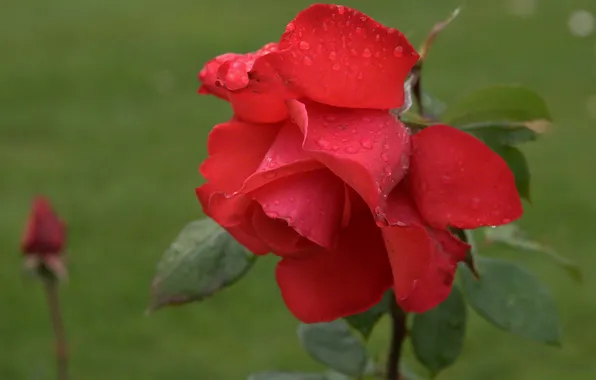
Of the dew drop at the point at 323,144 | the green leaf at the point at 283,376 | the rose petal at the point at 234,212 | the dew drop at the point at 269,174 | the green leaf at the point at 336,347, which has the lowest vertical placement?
the green leaf at the point at 283,376

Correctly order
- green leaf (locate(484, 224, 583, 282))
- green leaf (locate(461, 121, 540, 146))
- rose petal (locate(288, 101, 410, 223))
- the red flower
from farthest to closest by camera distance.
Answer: the red flower < green leaf (locate(484, 224, 583, 282)) < green leaf (locate(461, 121, 540, 146)) < rose petal (locate(288, 101, 410, 223))

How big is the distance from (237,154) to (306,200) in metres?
0.06

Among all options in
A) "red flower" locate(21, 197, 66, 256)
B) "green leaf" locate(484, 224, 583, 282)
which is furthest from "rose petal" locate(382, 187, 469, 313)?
"red flower" locate(21, 197, 66, 256)

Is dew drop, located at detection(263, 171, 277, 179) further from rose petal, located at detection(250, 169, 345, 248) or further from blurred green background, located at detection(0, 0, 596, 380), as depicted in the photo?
blurred green background, located at detection(0, 0, 596, 380)

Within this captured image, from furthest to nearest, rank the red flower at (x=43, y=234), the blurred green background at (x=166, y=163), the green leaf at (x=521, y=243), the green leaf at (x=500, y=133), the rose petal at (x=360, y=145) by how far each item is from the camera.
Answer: the blurred green background at (x=166, y=163) < the red flower at (x=43, y=234) < the green leaf at (x=521, y=243) < the green leaf at (x=500, y=133) < the rose petal at (x=360, y=145)

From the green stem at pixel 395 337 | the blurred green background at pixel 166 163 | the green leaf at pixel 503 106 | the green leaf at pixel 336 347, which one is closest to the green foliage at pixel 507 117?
the green leaf at pixel 503 106

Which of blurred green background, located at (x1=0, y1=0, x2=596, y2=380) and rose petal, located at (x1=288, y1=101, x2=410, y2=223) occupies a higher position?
rose petal, located at (x1=288, y1=101, x2=410, y2=223)

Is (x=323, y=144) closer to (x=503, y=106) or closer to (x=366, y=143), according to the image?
(x=366, y=143)

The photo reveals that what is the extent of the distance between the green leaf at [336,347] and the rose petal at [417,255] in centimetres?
24

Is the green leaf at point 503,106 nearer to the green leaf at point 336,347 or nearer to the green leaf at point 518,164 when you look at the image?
the green leaf at point 518,164

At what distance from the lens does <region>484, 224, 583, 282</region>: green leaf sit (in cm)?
60

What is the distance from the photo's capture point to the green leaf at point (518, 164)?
48 centimetres

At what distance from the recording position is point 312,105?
383 millimetres

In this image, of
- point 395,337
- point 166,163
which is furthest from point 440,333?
point 166,163
